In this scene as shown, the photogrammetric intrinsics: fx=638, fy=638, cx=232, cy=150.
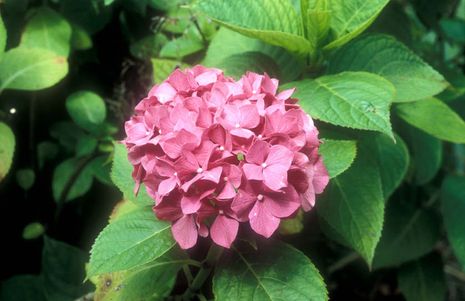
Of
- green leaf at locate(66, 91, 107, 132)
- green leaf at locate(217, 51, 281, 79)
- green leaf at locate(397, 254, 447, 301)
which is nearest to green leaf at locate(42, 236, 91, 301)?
green leaf at locate(66, 91, 107, 132)

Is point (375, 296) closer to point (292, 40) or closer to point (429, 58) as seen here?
point (429, 58)

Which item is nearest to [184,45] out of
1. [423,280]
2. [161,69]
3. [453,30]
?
[161,69]

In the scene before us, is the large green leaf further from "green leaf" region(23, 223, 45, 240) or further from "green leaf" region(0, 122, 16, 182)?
"green leaf" region(23, 223, 45, 240)

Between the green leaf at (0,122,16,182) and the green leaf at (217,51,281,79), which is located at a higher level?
the green leaf at (217,51,281,79)

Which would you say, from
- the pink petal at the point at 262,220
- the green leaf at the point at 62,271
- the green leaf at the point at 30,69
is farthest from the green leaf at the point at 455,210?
the green leaf at the point at 30,69

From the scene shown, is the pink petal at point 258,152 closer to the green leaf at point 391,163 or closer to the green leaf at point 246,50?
the green leaf at point 246,50

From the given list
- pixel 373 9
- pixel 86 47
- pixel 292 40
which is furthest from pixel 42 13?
pixel 373 9
